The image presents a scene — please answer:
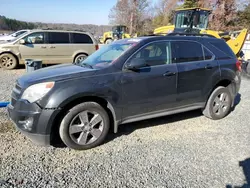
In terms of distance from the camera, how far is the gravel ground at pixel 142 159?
2643 millimetres

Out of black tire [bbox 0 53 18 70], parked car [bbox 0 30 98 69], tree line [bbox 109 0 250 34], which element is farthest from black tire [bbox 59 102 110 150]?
tree line [bbox 109 0 250 34]

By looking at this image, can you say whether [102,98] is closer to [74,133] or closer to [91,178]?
[74,133]

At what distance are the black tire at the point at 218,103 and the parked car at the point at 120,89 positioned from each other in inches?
0.8

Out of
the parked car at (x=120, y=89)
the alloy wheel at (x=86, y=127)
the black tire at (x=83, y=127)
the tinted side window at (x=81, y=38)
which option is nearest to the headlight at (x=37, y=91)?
the parked car at (x=120, y=89)

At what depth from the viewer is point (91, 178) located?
2.68 meters

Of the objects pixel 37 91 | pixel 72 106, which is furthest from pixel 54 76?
pixel 72 106

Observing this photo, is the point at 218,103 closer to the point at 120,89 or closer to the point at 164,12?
the point at 120,89

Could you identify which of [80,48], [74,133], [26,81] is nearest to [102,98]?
[74,133]

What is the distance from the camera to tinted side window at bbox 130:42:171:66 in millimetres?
3655

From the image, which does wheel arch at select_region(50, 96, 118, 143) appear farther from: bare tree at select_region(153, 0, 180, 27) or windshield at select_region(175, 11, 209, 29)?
bare tree at select_region(153, 0, 180, 27)

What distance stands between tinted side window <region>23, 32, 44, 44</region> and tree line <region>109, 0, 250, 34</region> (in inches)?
1130

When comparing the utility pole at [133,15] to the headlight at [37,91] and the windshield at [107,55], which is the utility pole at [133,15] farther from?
the headlight at [37,91]

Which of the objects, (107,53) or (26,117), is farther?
(107,53)

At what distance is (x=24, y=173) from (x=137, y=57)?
2409 mm
